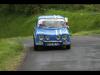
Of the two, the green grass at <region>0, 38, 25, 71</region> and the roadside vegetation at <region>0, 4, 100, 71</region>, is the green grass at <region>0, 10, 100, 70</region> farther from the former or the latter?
the green grass at <region>0, 38, 25, 71</region>

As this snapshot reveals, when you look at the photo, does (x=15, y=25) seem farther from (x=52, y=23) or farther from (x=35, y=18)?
(x=52, y=23)

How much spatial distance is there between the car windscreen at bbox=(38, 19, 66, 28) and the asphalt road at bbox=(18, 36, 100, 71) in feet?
4.71

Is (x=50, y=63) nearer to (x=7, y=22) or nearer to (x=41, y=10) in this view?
(x=41, y=10)

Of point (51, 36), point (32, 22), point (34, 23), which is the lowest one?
point (32, 22)

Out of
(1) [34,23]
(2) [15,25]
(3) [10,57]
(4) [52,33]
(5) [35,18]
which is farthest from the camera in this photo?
(2) [15,25]

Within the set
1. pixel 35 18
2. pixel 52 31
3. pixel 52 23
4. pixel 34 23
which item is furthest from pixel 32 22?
pixel 52 31

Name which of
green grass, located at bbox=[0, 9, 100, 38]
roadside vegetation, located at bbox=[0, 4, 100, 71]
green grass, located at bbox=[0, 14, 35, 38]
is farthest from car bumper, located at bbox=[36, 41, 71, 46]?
green grass, located at bbox=[0, 14, 35, 38]

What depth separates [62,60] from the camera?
16281 millimetres

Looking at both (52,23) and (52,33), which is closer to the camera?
(52,33)

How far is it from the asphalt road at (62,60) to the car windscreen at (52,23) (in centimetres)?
144

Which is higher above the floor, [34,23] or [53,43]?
[53,43]

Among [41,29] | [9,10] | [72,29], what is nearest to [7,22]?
[9,10]

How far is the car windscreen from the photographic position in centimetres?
2080

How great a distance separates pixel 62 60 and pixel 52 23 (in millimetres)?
4955
